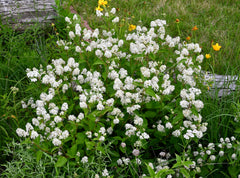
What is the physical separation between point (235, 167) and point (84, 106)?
1.41 meters

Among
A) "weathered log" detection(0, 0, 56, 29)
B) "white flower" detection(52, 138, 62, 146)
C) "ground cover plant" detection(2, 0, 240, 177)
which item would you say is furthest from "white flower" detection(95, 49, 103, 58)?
"weathered log" detection(0, 0, 56, 29)

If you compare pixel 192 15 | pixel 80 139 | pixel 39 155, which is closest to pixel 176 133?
pixel 80 139

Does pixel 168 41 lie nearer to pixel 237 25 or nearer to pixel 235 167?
pixel 235 167

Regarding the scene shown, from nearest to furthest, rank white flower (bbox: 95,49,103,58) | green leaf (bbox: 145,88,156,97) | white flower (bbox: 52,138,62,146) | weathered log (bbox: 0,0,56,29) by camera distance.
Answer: white flower (bbox: 52,138,62,146) < green leaf (bbox: 145,88,156,97) < white flower (bbox: 95,49,103,58) < weathered log (bbox: 0,0,56,29)

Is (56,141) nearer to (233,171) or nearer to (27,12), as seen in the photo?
(233,171)

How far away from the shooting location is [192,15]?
5.54 meters

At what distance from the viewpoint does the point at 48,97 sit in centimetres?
228

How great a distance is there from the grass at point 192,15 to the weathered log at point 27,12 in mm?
442

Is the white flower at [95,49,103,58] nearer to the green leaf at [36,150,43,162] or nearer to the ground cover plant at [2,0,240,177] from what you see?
the ground cover plant at [2,0,240,177]

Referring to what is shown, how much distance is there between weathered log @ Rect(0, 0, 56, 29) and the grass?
44 cm

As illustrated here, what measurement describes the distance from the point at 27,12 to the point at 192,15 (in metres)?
3.22

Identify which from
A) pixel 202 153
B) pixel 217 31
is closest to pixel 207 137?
pixel 202 153

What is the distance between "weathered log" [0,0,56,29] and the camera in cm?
448

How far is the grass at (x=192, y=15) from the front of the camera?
469 cm
